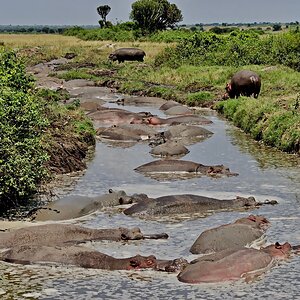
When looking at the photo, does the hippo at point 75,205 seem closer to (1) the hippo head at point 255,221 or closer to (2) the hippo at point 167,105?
(1) the hippo head at point 255,221

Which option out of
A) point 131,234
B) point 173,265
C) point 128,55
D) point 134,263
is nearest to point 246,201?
point 131,234

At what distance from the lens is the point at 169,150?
1933cm

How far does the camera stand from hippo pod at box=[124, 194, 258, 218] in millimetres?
13047

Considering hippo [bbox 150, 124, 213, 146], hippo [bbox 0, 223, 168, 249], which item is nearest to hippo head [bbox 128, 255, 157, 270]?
hippo [bbox 0, 223, 168, 249]

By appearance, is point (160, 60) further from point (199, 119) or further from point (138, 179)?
point (138, 179)

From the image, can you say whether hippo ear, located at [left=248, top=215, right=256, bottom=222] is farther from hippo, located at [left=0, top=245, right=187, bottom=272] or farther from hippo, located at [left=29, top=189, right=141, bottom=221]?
hippo, located at [left=29, top=189, right=141, bottom=221]

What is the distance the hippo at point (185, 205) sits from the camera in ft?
42.8

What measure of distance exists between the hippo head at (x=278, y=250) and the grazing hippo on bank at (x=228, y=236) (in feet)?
1.56

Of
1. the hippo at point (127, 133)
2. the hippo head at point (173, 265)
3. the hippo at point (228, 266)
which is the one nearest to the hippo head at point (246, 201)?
the hippo at point (228, 266)

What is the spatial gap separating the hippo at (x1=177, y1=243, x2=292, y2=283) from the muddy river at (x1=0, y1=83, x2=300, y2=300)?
0.39 ft

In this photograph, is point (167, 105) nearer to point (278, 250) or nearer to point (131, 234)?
point (131, 234)

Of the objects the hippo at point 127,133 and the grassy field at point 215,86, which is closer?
the grassy field at point 215,86

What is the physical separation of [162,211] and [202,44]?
30194 millimetres

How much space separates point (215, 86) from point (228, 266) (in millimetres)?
22933
